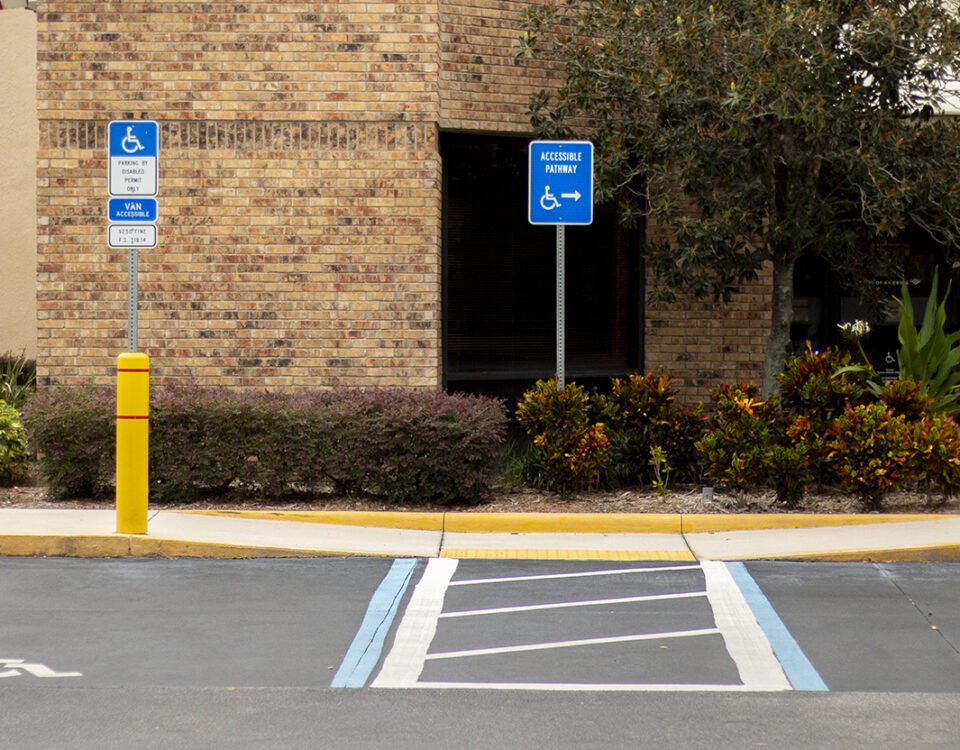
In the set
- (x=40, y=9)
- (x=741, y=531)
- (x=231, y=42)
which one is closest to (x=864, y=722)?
(x=741, y=531)

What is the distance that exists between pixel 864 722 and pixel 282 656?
288cm

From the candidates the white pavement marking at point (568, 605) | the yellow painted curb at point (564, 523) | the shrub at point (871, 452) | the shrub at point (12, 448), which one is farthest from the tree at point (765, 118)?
the shrub at point (12, 448)

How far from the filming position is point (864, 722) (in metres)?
5.87

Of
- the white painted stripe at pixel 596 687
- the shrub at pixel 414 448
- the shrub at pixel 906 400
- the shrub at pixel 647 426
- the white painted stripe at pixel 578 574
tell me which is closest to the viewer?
the white painted stripe at pixel 596 687

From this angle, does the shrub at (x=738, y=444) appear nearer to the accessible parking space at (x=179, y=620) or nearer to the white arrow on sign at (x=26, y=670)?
the accessible parking space at (x=179, y=620)

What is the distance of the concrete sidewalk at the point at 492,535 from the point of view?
9594 millimetres

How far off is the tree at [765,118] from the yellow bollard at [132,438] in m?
4.47

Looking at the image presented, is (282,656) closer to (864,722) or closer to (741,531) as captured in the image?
(864,722)

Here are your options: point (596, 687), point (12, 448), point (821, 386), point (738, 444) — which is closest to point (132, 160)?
point (12, 448)

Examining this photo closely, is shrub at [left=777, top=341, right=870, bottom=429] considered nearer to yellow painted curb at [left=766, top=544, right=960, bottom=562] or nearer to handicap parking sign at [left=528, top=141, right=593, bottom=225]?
yellow painted curb at [left=766, top=544, right=960, bottom=562]

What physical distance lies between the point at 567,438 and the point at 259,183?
4016 mm

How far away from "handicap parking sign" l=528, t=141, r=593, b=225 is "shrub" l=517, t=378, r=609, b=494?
142 cm

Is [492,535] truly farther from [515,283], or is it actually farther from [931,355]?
[931,355]

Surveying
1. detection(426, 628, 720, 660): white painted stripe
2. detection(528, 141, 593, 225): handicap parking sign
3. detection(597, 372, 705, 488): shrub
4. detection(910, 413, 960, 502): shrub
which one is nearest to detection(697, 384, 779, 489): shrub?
detection(597, 372, 705, 488): shrub
